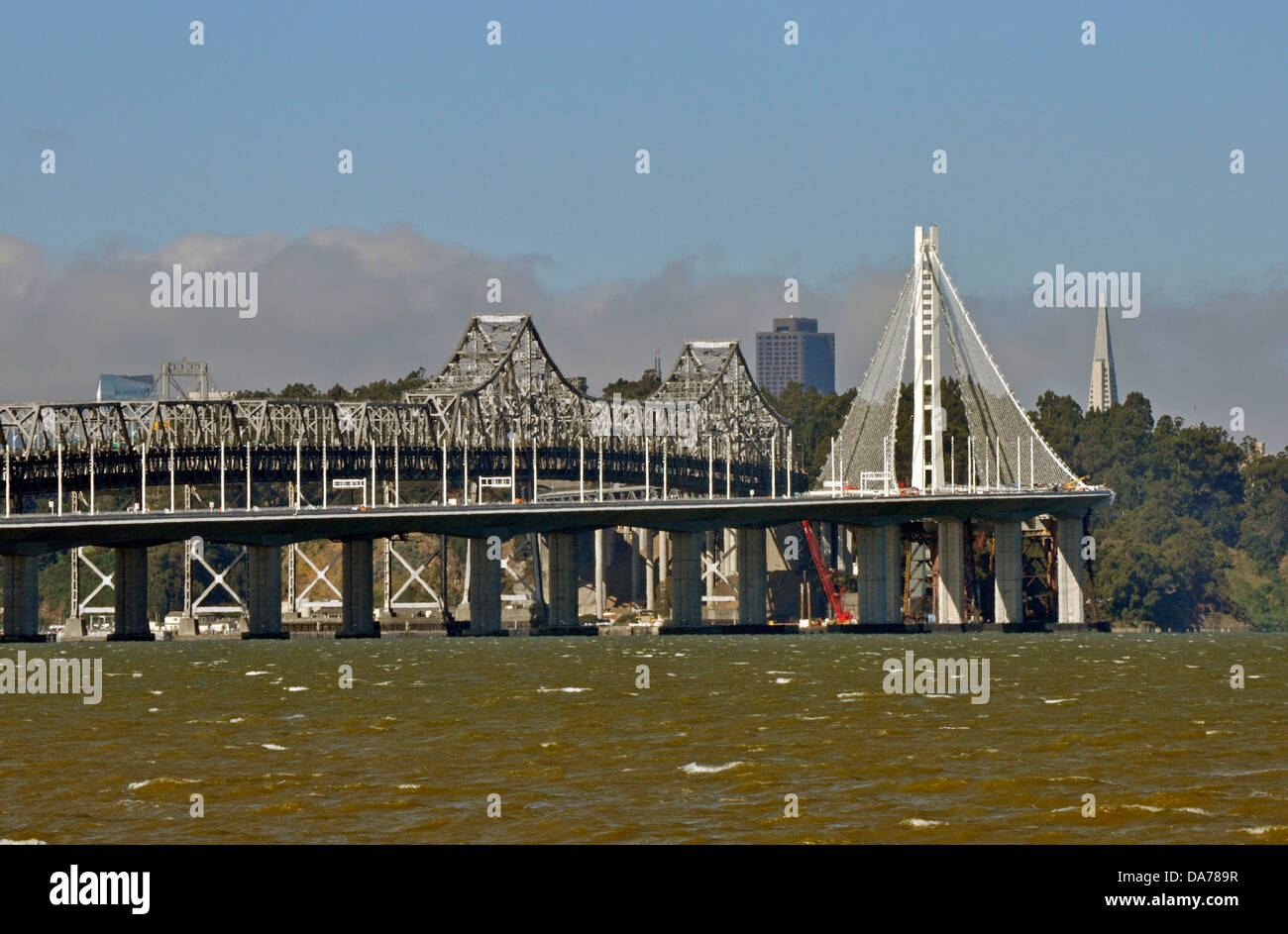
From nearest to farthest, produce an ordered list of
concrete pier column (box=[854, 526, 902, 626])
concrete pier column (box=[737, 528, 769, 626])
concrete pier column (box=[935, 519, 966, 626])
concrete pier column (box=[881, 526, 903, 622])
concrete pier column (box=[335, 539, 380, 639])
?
concrete pier column (box=[335, 539, 380, 639]) → concrete pier column (box=[854, 526, 902, 626]) → concrete pier column (box=[881, 526, 903, 622]) → concrete pier column (box=[935, 519, 966, 626]) → concrete pier column (box=[737, 528, 769, 626])

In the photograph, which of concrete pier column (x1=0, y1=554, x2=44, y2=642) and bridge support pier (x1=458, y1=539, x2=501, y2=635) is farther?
bridge support pier (x1=458, y1=539, x2=501, y2=635)

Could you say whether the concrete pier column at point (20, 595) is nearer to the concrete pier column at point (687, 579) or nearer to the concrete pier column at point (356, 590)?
the concrete pier column at point (356, 590)

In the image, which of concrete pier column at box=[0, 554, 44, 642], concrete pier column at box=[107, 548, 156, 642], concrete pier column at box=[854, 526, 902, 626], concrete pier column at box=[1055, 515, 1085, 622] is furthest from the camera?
concrete pier column at box=[1055, 515, 1085, 622]

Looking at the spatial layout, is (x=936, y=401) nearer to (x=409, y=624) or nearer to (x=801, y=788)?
(x=409, y=624)

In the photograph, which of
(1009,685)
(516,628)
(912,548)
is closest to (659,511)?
(516,628)

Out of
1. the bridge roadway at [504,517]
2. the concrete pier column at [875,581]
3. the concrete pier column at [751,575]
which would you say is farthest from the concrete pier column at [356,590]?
the concrete pier column at [875,581]

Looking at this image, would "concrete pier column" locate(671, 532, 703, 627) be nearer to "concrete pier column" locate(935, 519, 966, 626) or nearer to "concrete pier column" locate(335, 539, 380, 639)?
"concrete pier column" locate(935, 519, 966, 626)

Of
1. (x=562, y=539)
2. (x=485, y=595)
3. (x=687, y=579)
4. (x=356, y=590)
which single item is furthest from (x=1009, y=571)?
(x=356, y=590)

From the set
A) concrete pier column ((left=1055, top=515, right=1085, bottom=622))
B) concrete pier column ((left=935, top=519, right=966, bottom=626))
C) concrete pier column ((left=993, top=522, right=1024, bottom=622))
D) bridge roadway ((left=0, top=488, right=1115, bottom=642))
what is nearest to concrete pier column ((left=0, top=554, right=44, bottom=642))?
bridge roadway ((left=0, top=488, right=1115, bottom=642))
